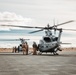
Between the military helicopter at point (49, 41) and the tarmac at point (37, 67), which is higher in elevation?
the military helicopter at point (49, 41)

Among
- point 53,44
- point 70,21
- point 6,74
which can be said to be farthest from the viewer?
point 53,44

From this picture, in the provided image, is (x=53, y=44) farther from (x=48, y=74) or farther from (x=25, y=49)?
(x=48, y=74)

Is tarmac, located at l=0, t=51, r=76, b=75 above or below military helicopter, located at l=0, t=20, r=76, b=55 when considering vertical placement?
below

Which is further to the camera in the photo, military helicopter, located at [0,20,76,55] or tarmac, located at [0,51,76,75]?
military helicopter, located at [0,20,76,55]

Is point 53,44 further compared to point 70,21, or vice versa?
point 53,44

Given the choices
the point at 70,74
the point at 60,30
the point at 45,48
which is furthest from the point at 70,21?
the point at 70,74

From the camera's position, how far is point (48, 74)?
1320cm

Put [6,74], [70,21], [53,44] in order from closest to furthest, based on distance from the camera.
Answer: [6,74], [70,21], [53,44]

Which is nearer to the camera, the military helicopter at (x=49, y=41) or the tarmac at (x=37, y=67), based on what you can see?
the tarmac at (x=37, y=67)

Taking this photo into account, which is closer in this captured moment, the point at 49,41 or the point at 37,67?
the point at 37,67

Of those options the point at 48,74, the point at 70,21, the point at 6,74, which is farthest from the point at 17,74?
the point at 70,21

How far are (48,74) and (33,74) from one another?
2.29ft

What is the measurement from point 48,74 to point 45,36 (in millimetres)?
29862

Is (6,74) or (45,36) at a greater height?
(45,36)
